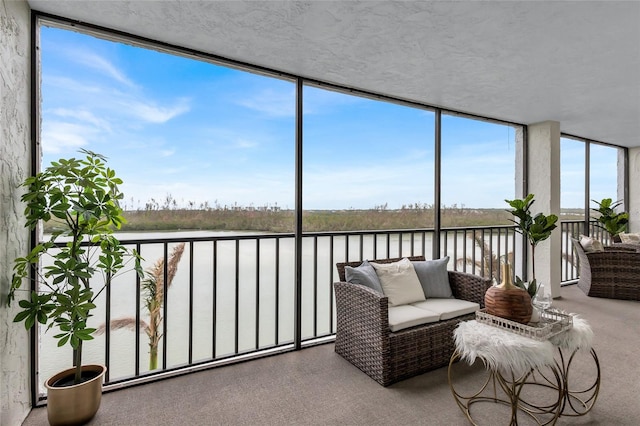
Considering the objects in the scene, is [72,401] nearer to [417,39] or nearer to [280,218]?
[280,218]

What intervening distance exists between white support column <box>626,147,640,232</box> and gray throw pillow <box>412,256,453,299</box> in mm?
5891

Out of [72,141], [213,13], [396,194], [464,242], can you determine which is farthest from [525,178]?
[72,141]

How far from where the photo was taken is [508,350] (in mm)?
1501

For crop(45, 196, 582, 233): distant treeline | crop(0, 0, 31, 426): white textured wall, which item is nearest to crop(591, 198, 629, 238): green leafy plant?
crop(45, 196, 582, 233): distant treeline

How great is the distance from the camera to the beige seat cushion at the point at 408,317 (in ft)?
7.29

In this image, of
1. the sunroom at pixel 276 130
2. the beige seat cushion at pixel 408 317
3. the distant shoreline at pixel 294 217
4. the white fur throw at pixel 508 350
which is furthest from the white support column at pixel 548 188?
the white fur throw at pixel 508 350

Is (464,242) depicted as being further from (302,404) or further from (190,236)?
(190,236)

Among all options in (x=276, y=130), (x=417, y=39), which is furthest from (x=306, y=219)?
(x=417, y=39)

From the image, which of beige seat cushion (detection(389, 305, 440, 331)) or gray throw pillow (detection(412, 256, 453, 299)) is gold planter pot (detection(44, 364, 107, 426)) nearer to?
beige seat cushion (detection(389, 305, 440, 331))

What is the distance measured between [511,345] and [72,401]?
2.39 m

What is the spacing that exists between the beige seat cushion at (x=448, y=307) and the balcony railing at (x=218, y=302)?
2.78 feet

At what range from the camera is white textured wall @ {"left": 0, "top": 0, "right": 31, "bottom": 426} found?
1550 mm

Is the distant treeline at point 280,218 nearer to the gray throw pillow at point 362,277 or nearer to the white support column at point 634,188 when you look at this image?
the gray throw pillow at point 362,277

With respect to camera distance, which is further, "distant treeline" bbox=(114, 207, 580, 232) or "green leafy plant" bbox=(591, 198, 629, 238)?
"green leafy plant" bbox=(591, 198, 629, 238)
